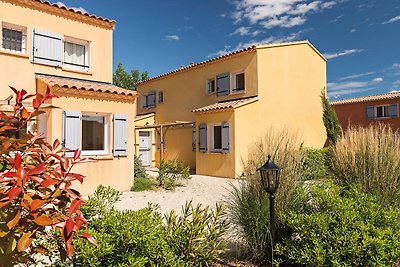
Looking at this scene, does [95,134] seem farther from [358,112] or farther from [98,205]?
[358,112]

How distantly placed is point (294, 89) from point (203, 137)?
582cm

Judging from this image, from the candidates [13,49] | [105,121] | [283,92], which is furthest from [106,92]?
[283,92]

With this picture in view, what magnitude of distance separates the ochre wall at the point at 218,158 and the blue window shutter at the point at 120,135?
5.48 meters

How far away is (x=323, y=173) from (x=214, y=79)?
12.5m

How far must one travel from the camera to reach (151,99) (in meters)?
22.0

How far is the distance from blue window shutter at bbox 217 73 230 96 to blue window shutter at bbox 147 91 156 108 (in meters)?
6.55

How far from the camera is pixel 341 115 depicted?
94.4 ft

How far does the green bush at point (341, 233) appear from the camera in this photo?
3.42m

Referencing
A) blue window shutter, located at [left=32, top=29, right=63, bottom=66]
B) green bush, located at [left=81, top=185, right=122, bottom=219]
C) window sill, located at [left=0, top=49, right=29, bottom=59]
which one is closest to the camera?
green bush, located at [left=81, top=185, right=122, bottom=219]

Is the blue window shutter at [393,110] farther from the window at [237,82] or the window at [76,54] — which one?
the window at [76,54]

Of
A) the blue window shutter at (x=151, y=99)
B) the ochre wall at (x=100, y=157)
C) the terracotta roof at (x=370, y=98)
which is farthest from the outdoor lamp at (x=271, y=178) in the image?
the terracotta roof at (x=370, y=98)

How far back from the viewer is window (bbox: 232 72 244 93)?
16.2 m

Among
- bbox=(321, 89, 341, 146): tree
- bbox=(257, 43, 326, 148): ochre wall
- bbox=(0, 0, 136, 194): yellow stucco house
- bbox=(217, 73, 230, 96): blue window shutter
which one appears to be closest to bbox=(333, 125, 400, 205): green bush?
bbox=(0, 0, 136, 194): yellow stucco house

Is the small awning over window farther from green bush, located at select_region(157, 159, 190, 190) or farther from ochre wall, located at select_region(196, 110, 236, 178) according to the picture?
ochre wall, located at select_region(196, 110, 236, 178)
